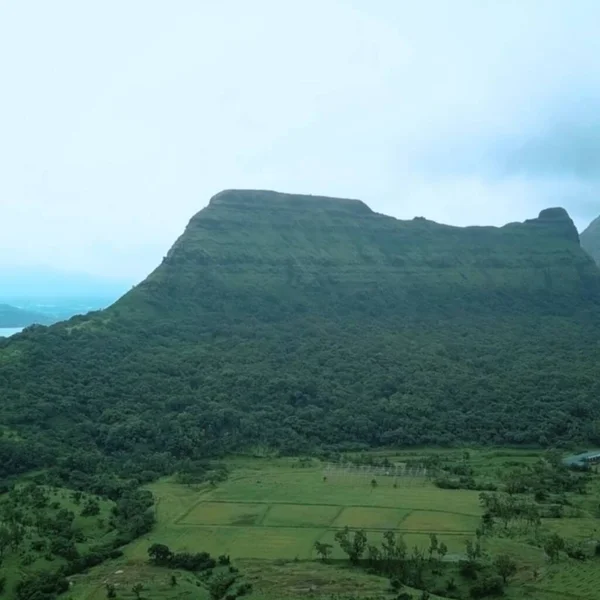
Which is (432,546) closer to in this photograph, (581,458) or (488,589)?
(488,589)

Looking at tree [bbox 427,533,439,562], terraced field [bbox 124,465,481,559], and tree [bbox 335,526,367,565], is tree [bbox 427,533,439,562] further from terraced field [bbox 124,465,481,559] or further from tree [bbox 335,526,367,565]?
tree [bbox 335,526,367,565]

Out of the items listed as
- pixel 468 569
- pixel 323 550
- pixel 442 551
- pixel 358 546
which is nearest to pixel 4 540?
pixel 323 550

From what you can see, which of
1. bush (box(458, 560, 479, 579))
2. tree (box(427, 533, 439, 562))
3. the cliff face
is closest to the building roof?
tree (box(427, 533, 439, 562))

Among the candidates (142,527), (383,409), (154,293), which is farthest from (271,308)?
(142,527)

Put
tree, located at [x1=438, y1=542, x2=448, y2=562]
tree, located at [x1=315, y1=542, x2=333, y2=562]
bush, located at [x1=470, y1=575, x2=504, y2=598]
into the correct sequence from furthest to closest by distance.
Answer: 1. tree, located at [x1=315, y1=542, x2=333, y2=562]
2. tree, located at [x1=438, y1=542, x2=448, y2=562]
3. bush, located at [x1=470, y1=575, x2=504, y2=598]

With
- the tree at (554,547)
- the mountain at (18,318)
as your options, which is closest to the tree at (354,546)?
the tree at (554,547)

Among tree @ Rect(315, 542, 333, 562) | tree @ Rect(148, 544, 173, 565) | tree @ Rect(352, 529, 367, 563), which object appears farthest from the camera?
tree @ Rect(148, 544, 173, 565)
